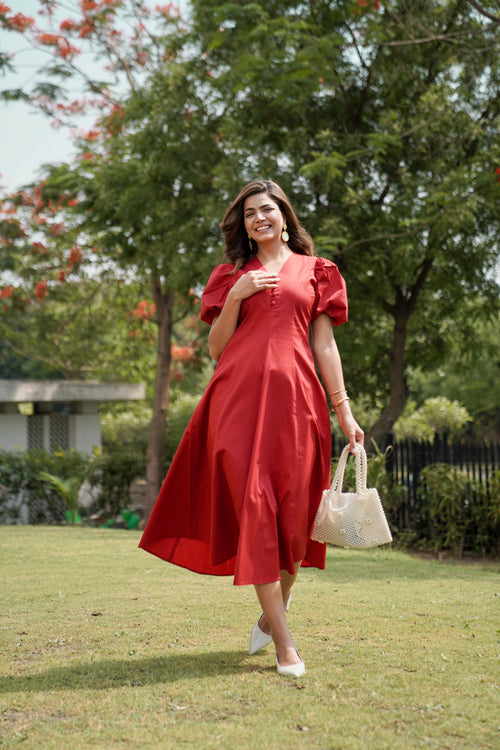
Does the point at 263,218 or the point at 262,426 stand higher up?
the point at 263,218

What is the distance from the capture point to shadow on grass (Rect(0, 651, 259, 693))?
3.01 metres

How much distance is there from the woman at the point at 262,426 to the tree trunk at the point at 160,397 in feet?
33.0

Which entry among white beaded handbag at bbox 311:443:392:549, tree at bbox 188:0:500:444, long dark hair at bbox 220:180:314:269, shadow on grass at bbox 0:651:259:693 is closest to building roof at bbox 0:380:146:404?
tree at bbox 188:0:500:444

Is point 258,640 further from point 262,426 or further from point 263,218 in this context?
point 263,218

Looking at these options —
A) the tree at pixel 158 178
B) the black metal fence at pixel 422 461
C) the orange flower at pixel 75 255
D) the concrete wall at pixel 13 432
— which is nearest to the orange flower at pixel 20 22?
the tree at pixel 158 178

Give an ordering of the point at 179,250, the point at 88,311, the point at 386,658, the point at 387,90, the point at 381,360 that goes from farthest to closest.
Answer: the point at 88,311 < the point at 381,360 < the point at 179,250 < the point at 387,90 < the point at 386,658

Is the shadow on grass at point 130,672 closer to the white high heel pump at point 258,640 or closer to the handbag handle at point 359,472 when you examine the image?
the white high heel pump at point 258,640

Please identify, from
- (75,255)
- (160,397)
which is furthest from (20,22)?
(160,397)

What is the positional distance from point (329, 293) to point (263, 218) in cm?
45

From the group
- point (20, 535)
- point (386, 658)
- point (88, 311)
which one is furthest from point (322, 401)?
point (88, 311)

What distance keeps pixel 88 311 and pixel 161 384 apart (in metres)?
5.27

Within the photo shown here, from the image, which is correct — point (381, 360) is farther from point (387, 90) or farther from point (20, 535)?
point (20, 535)

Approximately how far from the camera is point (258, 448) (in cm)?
319

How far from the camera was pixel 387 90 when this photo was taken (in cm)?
1047
